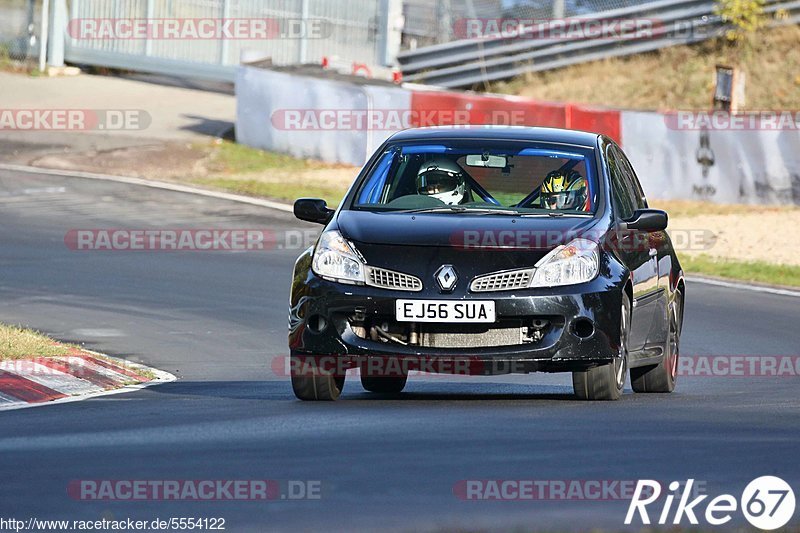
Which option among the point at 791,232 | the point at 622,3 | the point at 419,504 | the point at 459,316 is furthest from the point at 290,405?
the point at 622,3

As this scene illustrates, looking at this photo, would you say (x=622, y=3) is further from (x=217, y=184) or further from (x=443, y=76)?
(x=217, y=184)

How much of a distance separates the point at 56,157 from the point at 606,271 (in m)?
20.7

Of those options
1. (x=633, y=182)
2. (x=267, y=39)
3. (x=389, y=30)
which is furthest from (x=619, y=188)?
(x=267, y=39)

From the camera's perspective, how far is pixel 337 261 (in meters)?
9.59

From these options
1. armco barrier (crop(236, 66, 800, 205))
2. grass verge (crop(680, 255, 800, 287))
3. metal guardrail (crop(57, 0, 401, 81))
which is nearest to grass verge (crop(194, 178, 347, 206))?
armco barrier (crop(236, 66, 800, 205))

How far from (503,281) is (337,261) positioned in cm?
94

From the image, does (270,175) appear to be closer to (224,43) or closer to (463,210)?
(224,43)

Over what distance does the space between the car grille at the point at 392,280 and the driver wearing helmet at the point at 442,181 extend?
46.9 inches

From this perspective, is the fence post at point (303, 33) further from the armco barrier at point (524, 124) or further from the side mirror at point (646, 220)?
the side mirror at point (646, 220)

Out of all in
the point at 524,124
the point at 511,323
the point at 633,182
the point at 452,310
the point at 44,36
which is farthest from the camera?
the point at 44,36

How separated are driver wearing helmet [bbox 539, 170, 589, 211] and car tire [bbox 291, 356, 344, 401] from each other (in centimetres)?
167

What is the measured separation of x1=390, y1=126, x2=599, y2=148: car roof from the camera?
1077 cm

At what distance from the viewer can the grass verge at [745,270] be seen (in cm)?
1992

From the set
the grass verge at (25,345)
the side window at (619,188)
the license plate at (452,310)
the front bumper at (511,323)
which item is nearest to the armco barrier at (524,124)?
the side window at (619,188)
